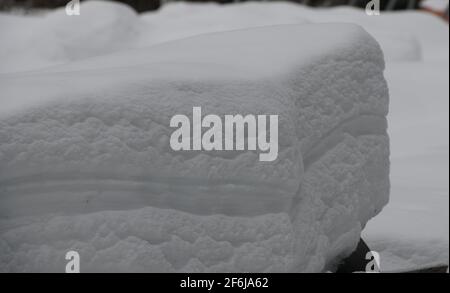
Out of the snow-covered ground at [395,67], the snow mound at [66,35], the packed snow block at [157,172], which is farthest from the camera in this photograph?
the snow mound at [66,35]

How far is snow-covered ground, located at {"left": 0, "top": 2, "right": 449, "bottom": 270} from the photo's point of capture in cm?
340

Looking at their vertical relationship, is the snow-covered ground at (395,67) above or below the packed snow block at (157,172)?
below

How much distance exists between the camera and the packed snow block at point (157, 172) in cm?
169

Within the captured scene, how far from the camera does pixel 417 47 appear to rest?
302 inches

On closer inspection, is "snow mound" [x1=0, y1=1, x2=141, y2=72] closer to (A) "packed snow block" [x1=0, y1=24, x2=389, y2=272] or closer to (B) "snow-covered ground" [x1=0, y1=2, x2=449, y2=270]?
(B) "snow-covered ground" [x1=0, y1=2, x2=449, y2=270]

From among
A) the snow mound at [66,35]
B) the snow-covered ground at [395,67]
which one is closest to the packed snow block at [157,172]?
the snow-covered ground at [395,67]

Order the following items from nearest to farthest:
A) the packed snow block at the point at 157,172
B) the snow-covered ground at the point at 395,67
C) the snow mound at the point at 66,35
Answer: the packed snow block at the point at 157,172 < the snow-covered ground at the point at 395,67 < the snow mound at the point at 66,35
